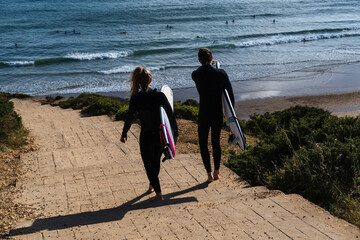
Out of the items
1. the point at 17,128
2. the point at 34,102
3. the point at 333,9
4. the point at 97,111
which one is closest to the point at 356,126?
the point at 17,128

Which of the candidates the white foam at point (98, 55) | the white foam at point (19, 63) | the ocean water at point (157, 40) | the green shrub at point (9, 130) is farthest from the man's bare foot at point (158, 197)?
the white foam at point (98, 55)

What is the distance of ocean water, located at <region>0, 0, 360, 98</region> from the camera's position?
83.8 ft

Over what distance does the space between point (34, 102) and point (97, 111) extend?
738cm

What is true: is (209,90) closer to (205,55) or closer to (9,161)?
(205,55)

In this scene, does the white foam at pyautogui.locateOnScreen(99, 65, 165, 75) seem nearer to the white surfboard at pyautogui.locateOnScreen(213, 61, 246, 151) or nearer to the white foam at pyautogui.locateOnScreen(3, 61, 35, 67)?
the white foam at pyautogui.locateOnScreen(3, 61, 35, 67)

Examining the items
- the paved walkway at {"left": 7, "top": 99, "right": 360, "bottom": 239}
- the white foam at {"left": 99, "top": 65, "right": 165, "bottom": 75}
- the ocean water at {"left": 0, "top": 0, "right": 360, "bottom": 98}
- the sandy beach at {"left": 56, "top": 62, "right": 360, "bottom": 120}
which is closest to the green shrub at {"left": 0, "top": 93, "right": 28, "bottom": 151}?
the paved walkway at {"left": 7, "top": 99, "right": 360, "bottom": 239}

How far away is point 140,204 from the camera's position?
17.4 ft

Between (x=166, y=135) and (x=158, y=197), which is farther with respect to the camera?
(x=158, y=197)

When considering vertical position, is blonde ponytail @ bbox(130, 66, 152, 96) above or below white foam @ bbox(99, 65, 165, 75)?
above

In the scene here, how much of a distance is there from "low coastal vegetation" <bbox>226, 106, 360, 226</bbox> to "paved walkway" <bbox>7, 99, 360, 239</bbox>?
355 mm

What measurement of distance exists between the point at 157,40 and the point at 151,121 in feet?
106

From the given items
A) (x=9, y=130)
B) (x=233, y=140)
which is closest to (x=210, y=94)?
(x=233, y=140)

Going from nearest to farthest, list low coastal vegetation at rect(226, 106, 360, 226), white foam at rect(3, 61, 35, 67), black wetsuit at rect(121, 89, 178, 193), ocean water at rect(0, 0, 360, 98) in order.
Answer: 1. low coastal vegetation at rect(226, 106, 360, 226)
2. black wetsuit at rect(121, 89, 178, 193)
3. ocean water at rect(0, 0, 360, 98)
4. white foam at rect(3, 61, 35, 67)

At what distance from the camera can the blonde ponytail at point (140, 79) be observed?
504 centimetres
